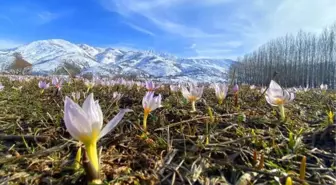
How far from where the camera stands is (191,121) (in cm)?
182

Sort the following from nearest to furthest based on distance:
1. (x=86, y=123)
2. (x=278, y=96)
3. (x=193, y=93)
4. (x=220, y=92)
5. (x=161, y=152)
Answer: (x=86, y=123)
(x=161, y=152)
(x=278, y=96)
(x=193, y=93)
(x=220, y=92)

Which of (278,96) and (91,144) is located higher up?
(278,96)

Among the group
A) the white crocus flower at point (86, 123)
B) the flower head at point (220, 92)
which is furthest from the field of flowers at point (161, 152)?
the flower head at point (220, 92)

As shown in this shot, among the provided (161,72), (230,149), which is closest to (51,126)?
(230,149)

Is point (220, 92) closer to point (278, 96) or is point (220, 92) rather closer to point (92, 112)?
point (278, 96)

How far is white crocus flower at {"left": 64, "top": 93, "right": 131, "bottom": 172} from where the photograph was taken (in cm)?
90

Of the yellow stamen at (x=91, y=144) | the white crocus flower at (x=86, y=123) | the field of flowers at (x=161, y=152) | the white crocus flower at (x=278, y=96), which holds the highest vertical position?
the white crocus flower at (x=278, y=96)

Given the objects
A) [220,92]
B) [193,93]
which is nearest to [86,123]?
[193,93]

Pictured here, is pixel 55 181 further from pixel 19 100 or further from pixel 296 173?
pixel 19 100

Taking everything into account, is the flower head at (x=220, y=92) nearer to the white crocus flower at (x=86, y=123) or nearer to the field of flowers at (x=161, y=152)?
the field of flowers at (x=161, y=152)

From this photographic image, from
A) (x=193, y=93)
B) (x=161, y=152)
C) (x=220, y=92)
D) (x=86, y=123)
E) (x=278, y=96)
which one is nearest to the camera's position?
(x=86, y=123)

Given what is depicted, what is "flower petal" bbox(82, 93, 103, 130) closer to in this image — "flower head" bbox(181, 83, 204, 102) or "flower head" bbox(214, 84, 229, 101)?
"flower head" bbox(181, 83, 204, 102)

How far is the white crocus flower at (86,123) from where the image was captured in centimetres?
90

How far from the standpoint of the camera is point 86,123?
91 centimetres
